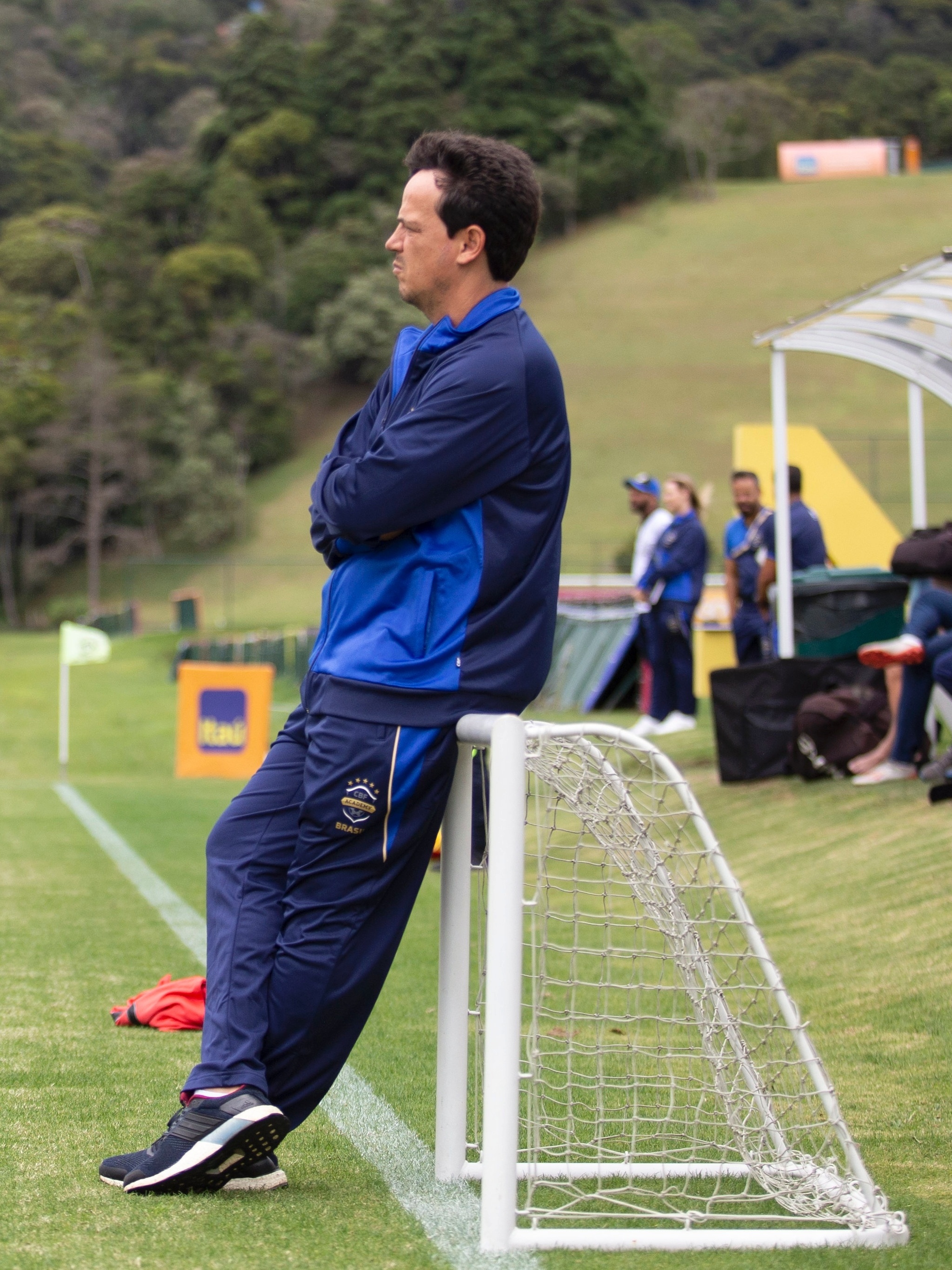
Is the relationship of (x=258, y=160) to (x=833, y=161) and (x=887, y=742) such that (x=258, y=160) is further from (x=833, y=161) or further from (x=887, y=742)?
(x=887, y=742)

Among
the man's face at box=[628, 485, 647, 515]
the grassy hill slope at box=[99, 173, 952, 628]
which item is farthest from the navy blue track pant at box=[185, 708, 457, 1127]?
the grassy hill slope at box=[99, 173, 952, 628]

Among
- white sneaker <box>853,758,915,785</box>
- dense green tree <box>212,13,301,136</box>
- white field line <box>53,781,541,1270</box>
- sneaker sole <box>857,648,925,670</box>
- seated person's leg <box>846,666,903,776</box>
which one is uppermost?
dense green tree <box>212,13,301,136</box>

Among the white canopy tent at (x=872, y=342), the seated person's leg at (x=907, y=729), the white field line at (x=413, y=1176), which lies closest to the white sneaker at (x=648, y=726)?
the white canopy tent at (x=872, y=342)

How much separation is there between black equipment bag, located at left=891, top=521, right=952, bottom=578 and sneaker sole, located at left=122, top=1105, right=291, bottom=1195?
6.30m

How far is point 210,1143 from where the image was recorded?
2797 millimetres

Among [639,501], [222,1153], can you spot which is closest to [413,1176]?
[222,1153]

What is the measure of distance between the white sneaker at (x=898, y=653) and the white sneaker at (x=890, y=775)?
82 cm

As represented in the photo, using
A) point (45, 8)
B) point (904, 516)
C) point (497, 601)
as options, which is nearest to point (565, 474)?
point (497, 601)

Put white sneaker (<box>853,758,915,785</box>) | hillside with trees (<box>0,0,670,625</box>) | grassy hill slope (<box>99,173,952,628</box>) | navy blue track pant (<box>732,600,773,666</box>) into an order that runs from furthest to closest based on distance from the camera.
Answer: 1. hillside with trees (<box>0,0,670,625</box>)
2. grassy hill slope (<box>99,173,952,628</box>)
3. navy blue track pant (<box>732,600,773,666</box>)
4. white sneaker (<box>853,758,915,785</box>)

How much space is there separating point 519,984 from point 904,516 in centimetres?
4992

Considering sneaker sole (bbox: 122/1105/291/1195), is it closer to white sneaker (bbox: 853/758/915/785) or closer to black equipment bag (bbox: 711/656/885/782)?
white sneaker (bbox: 853/758/915/785)

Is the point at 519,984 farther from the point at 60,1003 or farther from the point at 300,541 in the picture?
the point at 300,541

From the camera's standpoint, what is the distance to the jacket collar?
2975mm

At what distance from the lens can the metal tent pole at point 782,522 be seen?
10039 millimetres
